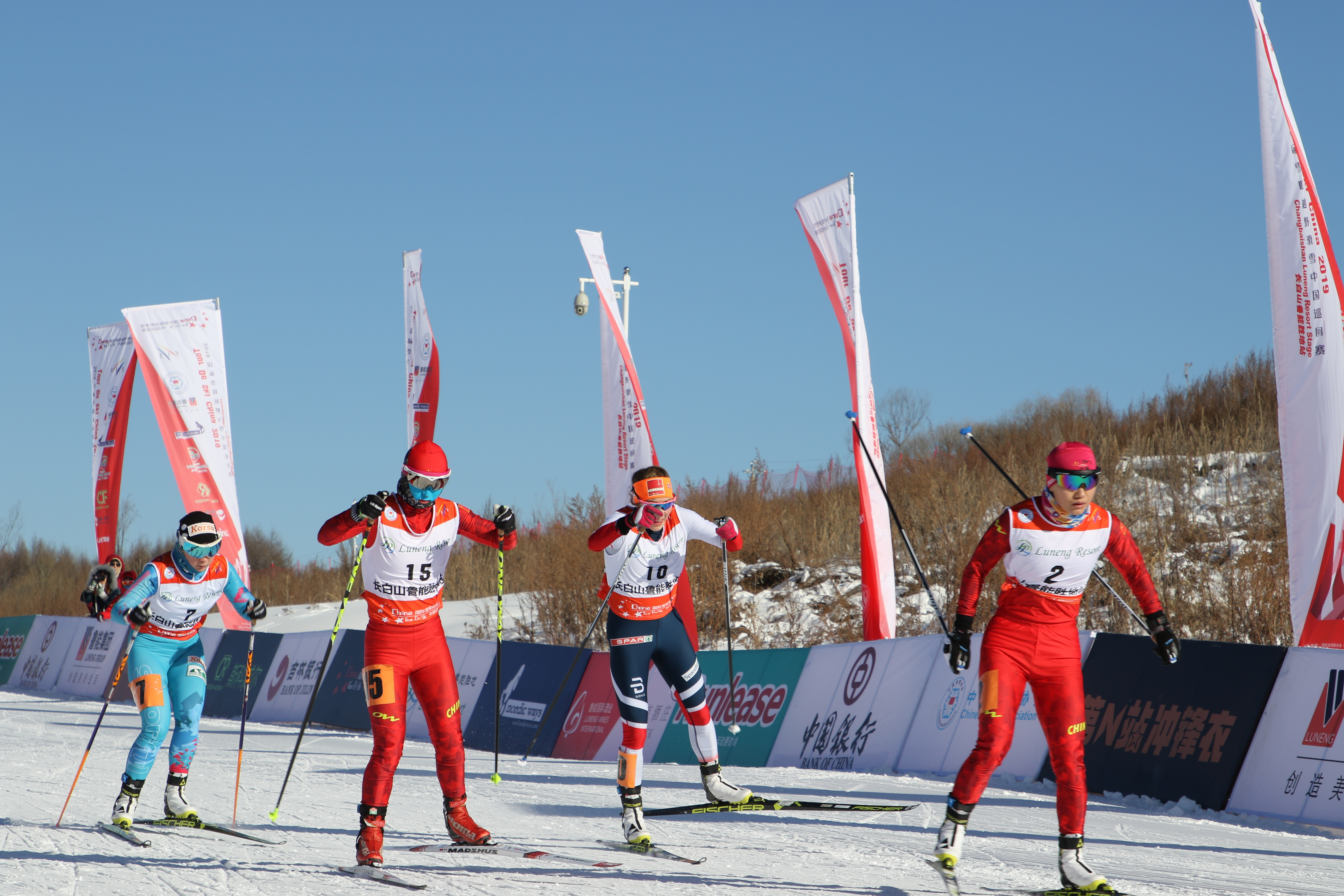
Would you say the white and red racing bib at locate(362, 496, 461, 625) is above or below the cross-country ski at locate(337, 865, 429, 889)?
above

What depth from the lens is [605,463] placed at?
15.3 meters

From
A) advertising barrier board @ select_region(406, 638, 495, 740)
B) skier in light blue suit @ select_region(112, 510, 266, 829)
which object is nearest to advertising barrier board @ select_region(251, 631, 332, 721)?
advertising barrier board @ select_region(406, 638, 495, 740)

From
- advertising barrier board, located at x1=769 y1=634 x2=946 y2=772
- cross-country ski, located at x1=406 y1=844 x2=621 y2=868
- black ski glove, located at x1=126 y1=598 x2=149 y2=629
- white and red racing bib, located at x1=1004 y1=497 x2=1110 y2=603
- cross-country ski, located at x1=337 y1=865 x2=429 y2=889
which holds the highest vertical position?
white and red racing bib, located at x1=1004 y1=497 x2=1110 y2=603

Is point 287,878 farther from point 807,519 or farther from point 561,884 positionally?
point 807,519

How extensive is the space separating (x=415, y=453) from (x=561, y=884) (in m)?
2.32

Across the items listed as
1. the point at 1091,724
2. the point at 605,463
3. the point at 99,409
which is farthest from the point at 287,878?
the point at 99,409

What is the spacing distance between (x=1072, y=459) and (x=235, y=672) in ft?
55.0

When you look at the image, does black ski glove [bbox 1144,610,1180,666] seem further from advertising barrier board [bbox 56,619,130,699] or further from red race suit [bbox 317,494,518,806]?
advertising barrier board [bbox 56,619,130,699]

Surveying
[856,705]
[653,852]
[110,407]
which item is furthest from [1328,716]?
[110,407]

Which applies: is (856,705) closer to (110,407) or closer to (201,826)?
(201,826)

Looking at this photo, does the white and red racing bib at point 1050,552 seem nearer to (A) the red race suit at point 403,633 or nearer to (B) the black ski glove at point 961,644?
(B) the black ski glove at point 961,644

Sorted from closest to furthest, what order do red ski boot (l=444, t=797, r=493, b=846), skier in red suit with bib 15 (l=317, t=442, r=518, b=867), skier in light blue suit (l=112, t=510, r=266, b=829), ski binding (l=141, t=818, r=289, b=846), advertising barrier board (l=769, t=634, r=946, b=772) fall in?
skier in red suit with bib 15 (l=317, t=442, r=518, b=867) → red ski boot (l=444, t=797, r=493, b=846) → ski binding (l=141, t=818, r=289, b=846) → skier in light blue suit (l=112, t=510, r=266, b=829) → advertising barrier board (l=769, t=634, r=946, b=772)

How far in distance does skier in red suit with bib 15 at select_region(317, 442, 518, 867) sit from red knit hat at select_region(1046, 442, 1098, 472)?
9.26 ft

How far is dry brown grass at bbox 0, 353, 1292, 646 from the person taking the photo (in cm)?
1706
